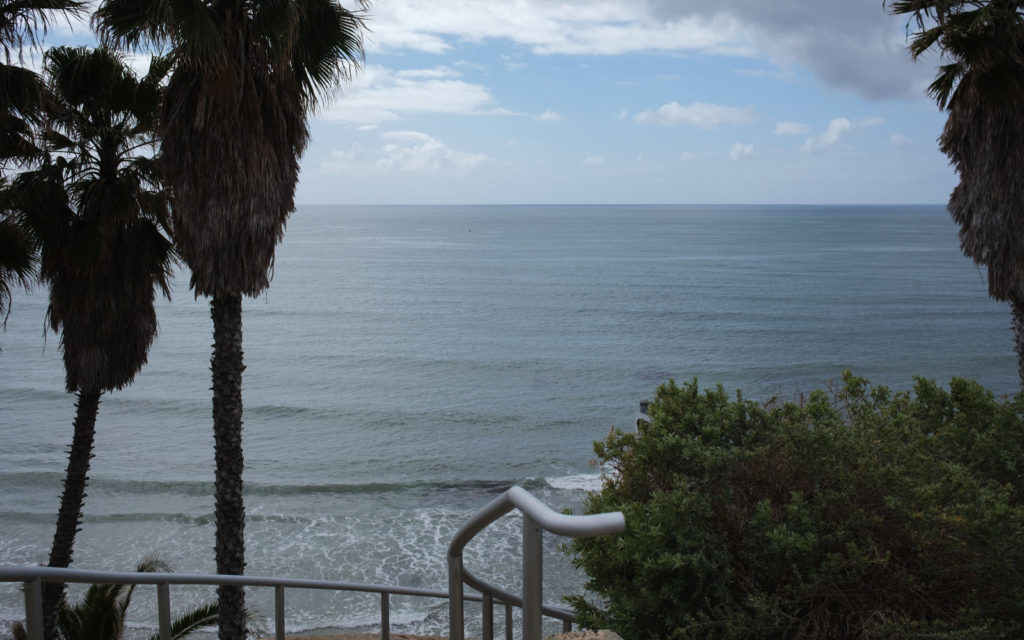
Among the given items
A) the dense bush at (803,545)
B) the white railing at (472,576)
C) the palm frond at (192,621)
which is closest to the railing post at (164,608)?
the white railing at (472,576)

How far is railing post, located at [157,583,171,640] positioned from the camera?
3801 millimetres

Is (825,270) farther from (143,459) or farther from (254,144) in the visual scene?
(254,144)

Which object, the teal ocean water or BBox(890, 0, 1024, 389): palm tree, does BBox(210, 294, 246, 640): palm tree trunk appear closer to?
the teal ocean water

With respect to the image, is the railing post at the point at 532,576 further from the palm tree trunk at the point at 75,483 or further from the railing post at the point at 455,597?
the palm tree trunk at the point at 75,483

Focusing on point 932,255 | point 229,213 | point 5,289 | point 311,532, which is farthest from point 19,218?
point 932,255

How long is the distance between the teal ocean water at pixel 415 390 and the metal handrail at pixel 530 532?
1380 cm

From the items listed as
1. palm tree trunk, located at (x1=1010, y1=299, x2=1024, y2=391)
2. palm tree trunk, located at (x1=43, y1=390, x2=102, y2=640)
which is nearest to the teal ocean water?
palm tree trunk, located at (x1=43, y1=390, x2=102, y2=640)

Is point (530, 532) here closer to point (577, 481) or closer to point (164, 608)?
point (164, 608)

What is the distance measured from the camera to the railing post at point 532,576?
2.24 m

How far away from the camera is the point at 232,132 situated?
29.8 ft

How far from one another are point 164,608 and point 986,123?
10429 millimetres

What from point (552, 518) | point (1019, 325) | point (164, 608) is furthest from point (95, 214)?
point (1019, 325)

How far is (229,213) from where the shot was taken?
9.30 metres

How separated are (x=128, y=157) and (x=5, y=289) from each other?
215cm
